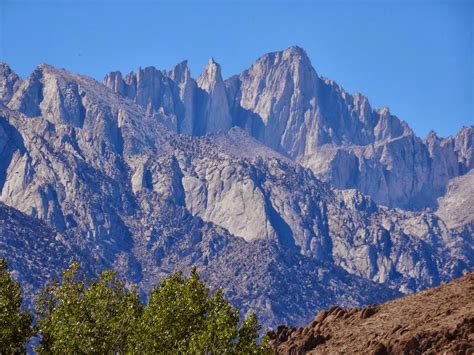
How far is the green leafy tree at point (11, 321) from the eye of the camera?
9956 cm

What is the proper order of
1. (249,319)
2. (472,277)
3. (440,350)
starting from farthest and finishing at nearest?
(472,277) → (249,319) → (440,350)

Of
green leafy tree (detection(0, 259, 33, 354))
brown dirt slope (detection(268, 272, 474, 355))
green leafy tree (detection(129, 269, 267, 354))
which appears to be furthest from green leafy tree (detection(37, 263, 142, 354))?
brown dirt slope (detection(268, 272, 474, 355))

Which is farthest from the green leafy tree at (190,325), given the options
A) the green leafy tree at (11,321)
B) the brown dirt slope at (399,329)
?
the brown dirt slope at (399,329)

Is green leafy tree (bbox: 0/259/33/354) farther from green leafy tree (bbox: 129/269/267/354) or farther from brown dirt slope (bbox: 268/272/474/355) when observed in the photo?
brown dirt slope (bbox: 268/272/474/355)

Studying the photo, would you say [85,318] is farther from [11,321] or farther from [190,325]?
[190,325]

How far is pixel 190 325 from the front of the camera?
338 ft

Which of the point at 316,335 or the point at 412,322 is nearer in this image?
the point at 412,322

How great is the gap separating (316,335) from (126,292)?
19440mm

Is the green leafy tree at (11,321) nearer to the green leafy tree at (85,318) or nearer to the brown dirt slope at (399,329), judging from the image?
the green leafy tree at (85,318)

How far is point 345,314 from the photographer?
119m

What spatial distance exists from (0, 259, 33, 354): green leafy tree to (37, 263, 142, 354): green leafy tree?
5.61ft

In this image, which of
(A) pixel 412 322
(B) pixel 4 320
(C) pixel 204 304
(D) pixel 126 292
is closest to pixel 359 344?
(A) pixel 412 322

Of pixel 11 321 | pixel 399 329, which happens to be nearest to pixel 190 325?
pixel 11 321

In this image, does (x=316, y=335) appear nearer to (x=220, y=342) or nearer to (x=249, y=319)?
(x=249, y=319)
